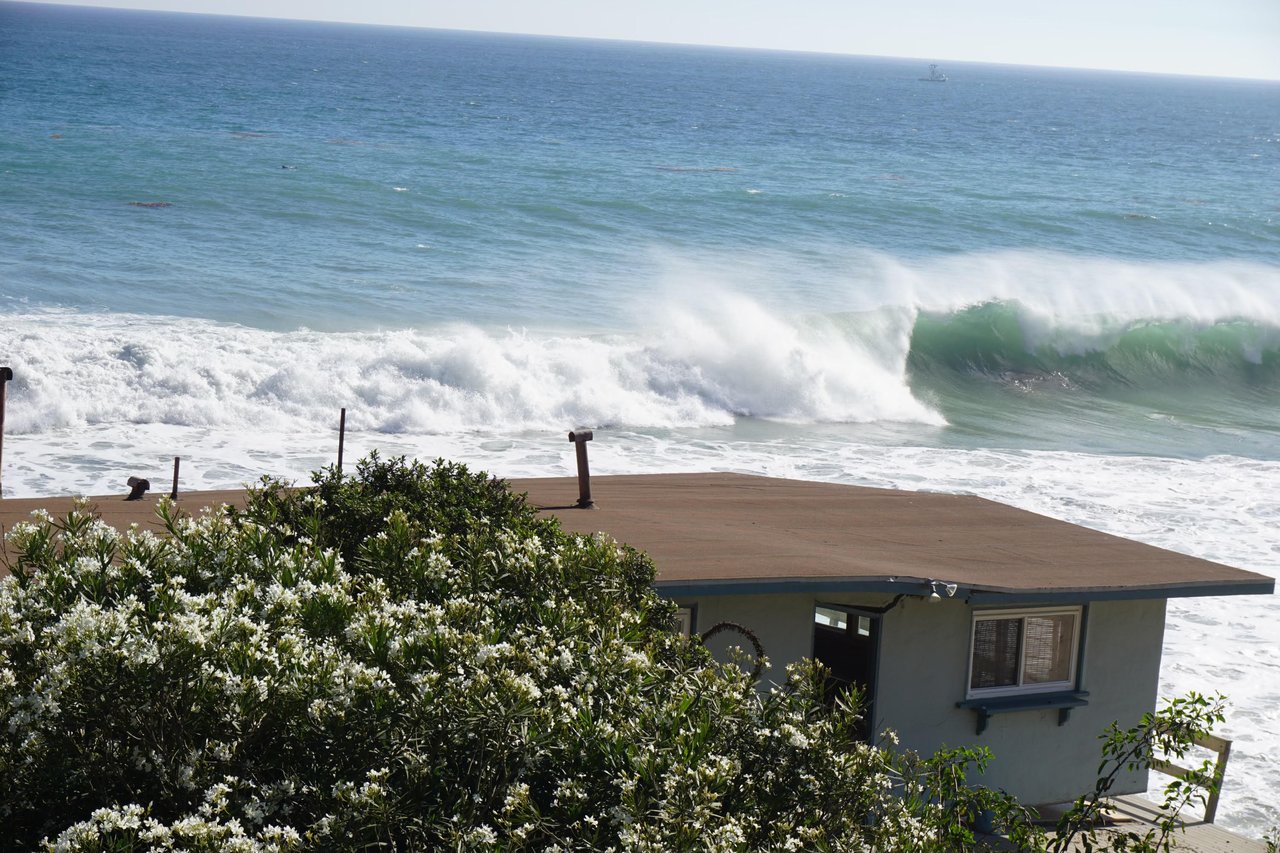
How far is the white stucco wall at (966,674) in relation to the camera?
9070 millimetres

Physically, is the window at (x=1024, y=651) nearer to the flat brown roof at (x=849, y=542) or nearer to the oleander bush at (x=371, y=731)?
the flat brown roof at (x=849, y=542)

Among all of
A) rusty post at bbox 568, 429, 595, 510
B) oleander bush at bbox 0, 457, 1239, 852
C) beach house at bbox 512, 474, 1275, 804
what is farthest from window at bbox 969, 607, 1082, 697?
oleander bush at bbox 0, 457, 1239, 852

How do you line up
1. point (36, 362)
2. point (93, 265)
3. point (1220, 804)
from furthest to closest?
point (93, 265), point (36, 362), point (1220, 804)

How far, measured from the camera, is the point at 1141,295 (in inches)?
1547

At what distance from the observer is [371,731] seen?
13.8 feet

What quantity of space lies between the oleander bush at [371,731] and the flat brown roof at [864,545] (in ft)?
10.2

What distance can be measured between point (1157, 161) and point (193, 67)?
71.8 metres

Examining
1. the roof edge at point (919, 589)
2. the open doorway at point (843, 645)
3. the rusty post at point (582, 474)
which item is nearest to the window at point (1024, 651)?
the roof edge at point (919, 589)

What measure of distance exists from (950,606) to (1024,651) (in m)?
0.77

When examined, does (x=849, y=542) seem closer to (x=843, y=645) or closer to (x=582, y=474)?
(x=843, y=645)

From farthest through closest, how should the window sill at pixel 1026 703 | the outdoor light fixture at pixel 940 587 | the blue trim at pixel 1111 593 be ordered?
the window sill at pixel 1026 703
the blue trim at pixel 1111 593
the outdoor light fixture at pixel 940 587

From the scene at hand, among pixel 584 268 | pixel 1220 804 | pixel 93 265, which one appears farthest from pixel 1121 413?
pixel 93 265

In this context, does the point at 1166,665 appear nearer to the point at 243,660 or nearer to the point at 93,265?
the point at 243,660

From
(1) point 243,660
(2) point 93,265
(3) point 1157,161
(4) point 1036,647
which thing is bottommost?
(4) point 1036,647
